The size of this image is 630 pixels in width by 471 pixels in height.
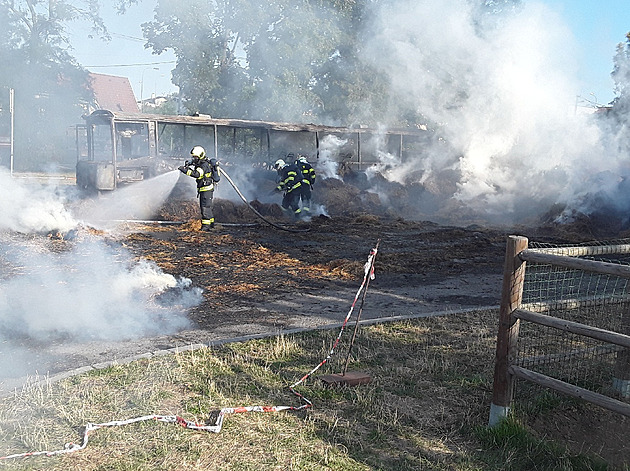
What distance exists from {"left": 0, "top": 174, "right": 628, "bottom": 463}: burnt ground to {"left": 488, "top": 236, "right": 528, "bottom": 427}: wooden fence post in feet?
1.39

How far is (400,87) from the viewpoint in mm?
27766

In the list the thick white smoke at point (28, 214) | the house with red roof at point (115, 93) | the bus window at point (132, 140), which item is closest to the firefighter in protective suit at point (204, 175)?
the thick white smoke at point (28, 214)

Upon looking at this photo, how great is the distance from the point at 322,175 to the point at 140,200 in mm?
8001

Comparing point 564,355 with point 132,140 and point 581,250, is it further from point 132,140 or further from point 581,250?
Result: point 132,140

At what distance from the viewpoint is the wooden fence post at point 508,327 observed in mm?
3910

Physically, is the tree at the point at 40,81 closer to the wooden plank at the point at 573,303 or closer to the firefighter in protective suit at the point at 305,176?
the firefighter in protective suit at the point at 305,176

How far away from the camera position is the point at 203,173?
13227mm

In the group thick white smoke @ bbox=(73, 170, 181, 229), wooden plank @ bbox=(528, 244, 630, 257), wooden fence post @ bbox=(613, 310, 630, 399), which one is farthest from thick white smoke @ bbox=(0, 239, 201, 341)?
thick white smoke @ bbox=(73, 170, 181, 229)

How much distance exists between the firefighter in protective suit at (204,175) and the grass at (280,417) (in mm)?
8260

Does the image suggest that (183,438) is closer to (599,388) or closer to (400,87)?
(599,388)

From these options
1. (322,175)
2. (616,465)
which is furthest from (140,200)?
(616,465)

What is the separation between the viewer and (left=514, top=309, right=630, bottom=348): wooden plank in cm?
351

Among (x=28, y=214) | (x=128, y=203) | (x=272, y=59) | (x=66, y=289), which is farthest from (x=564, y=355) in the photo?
(x=272, y=59)

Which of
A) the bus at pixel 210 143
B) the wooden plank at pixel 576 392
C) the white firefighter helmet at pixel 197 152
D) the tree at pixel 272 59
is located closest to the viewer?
the wooden plank at pixel 576 392
